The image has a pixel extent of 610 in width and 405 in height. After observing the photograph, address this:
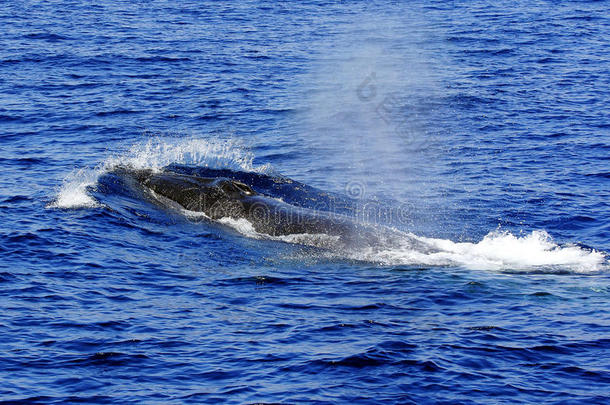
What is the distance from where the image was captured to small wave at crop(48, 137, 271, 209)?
26.2 metres

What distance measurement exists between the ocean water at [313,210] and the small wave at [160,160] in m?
0.14

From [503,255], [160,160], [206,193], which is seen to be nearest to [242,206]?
[206,193]

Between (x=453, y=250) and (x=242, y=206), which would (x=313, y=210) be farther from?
(x=453, y=250)

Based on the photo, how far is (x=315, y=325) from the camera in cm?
1747

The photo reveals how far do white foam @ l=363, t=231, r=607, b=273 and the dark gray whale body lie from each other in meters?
1.94

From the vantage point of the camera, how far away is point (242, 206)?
976 inches

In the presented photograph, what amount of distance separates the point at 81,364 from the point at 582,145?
23438 mm

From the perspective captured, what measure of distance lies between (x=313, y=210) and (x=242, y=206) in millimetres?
2197

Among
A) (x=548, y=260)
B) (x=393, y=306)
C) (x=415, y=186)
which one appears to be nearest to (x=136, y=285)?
(x=393, y=306)

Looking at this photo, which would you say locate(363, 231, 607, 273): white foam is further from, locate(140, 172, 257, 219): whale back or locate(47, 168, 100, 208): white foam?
locate(47, 168, 100, 208): white foam

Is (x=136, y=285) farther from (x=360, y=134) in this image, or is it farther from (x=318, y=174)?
(x=360, y=134)

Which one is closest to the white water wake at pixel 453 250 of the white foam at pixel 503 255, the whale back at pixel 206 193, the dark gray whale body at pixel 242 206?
the white foam at pixel 503 255

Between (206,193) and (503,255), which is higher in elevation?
(206,193)

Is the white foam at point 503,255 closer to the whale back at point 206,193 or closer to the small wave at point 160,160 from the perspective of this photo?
the whale back at point 206,193
